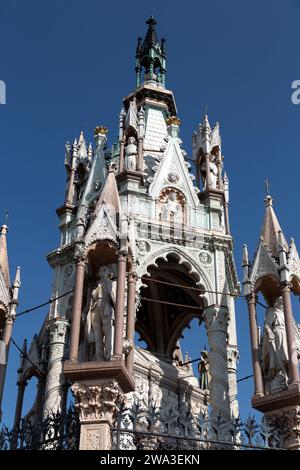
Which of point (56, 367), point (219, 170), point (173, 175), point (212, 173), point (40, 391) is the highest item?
point (219, 170)

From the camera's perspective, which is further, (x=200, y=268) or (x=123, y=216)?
(x=200, y=268)

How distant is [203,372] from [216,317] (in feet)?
14.9

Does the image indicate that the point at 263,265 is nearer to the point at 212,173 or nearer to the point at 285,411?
the point at 285,411

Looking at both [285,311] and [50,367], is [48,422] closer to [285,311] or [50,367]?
[285,311]

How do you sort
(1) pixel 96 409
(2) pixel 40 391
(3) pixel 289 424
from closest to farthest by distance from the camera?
(1) pixel 96 409 → (3) pixel 289 424 → (2) pixel 40 391

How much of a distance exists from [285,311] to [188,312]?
10485 mm

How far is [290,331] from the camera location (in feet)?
58.2

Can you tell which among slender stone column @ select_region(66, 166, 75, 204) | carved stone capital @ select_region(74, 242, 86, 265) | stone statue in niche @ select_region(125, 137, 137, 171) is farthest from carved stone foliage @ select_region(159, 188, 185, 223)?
carved stone capital @ select_region(74, 242, 86, 265)

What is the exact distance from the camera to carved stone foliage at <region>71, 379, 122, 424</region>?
47.6ft

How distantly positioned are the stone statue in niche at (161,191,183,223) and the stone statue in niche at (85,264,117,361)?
28.0 ft

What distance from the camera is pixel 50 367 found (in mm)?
23031

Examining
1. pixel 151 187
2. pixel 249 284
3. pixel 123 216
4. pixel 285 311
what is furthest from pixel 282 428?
pixel 151 187

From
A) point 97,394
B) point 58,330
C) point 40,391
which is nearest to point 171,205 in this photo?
point 58,330

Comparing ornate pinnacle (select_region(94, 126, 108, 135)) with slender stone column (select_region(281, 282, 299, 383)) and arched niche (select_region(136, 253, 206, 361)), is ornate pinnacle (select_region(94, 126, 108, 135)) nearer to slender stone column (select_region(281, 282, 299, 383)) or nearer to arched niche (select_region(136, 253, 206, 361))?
arched niche (select_region(136, 253, 206, 361))
